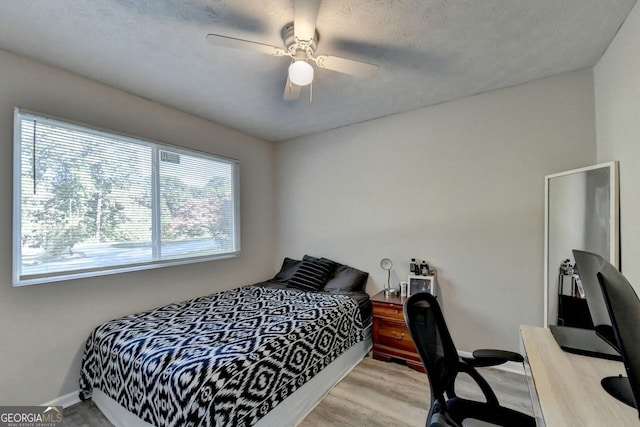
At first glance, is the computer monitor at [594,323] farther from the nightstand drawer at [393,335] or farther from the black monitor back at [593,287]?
the nightstand drawer at [393,335]

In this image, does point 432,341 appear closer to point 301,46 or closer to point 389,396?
point 389,396

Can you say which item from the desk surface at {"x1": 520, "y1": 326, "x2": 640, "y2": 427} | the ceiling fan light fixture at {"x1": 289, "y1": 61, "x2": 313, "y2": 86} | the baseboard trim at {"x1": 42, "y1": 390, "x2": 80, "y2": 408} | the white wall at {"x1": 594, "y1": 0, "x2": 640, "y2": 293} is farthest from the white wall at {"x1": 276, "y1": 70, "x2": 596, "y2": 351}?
the baseboard trim at {"x1": 42, "y1": 390, "x2": 80, "y2": 408}

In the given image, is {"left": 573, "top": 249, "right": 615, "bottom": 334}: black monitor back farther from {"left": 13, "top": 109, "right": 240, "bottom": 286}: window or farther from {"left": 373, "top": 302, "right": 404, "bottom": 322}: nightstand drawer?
{"left": 13, "top": 109, "right": 240, "bottom": 286}: window

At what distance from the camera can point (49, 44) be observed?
1850mm

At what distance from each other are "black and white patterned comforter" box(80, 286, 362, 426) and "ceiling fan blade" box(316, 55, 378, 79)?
1.86 metres

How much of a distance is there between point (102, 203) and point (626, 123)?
12.5 ft

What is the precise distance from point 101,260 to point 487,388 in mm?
2877

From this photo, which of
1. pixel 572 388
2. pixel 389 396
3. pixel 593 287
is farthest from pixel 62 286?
pixel 593 287

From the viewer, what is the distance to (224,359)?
1.57 m

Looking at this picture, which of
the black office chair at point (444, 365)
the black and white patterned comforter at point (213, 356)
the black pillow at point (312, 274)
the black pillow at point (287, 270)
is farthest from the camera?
the black pillow at point (287, 270)

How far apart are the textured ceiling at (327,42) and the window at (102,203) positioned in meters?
0.57

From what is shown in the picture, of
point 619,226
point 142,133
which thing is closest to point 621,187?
point 619,226

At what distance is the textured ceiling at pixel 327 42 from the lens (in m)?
1.56

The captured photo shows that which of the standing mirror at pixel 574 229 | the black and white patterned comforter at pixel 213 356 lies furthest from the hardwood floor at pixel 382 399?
the standing mirror at pixel 574 229
